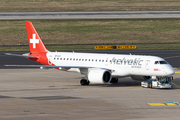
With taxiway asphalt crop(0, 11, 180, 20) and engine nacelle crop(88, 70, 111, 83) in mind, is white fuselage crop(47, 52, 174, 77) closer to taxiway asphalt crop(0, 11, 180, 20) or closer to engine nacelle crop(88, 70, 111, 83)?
engine nacelle crop(88, 70, 111, 83)

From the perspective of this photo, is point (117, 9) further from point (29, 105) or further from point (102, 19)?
point (29, 105)

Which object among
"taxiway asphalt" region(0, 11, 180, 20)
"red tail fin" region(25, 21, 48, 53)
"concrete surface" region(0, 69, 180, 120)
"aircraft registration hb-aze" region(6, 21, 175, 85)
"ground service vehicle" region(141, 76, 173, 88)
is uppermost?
"taxiway asphalt" region(0, 11, 180, 20)

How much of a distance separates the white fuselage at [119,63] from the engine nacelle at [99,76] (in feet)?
3.32

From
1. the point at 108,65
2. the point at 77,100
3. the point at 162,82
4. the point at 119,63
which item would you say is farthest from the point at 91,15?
the point at 77,100

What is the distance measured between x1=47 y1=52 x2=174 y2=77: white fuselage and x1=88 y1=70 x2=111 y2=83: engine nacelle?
1013mm

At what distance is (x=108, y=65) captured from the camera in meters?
43.0

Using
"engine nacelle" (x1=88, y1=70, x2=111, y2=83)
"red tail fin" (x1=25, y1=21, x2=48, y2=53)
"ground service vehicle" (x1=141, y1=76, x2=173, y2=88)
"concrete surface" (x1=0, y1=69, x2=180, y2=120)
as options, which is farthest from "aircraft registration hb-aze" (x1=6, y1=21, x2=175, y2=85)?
"concrete surface" (x1=0, y1=69, x2=180, y2=120)

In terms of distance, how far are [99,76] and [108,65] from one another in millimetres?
3100

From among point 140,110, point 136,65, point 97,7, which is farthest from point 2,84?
point 97,7

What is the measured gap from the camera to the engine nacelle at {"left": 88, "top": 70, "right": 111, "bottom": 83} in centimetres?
4041

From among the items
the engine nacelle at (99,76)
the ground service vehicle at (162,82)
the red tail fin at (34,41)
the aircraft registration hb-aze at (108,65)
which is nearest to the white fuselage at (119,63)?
the aircraft registration hb-aze at (108,65)

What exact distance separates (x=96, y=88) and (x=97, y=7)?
96.9 meters

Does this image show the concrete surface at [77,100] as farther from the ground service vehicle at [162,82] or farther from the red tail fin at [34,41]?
the red tail fin at [34,41]

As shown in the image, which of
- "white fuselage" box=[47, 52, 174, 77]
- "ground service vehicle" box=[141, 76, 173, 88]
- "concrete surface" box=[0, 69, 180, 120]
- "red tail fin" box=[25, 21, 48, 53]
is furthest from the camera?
"red tail fin" box=[25, 21, 48, 53]
